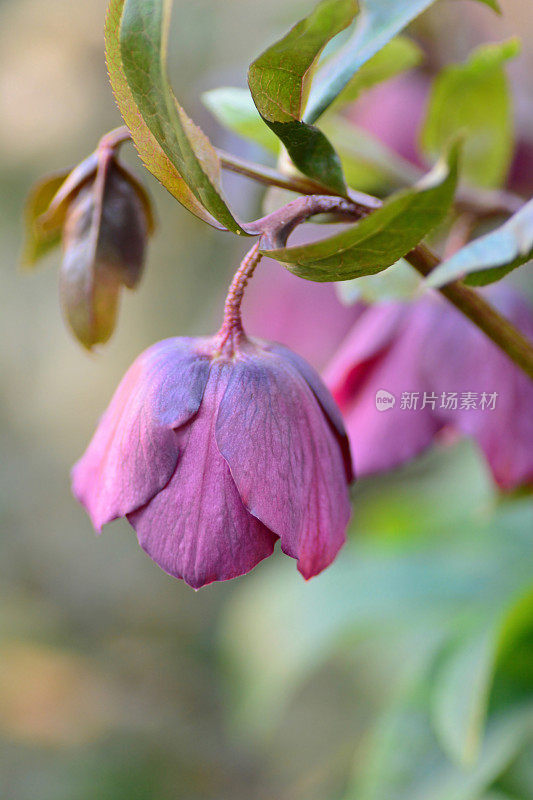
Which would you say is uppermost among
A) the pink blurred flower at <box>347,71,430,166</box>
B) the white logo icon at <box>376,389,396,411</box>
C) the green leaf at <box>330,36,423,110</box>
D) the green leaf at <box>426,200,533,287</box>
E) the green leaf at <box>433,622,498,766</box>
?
the green leaf at <box>330,36,423,110</box>

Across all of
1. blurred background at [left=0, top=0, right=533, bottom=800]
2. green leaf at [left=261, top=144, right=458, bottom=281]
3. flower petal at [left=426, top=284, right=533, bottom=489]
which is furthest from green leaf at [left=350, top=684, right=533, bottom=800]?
green leaf at [left=261, top=144, right=458, bottom=281]

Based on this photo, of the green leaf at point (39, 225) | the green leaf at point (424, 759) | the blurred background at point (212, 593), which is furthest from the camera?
the blurred background at point (212, 593)

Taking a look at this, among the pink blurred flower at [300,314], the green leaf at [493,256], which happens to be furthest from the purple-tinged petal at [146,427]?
the pink blurred flower at [300,314]

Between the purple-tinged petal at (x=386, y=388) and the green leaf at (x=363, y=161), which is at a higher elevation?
the green leaf at (x=363, y=161)

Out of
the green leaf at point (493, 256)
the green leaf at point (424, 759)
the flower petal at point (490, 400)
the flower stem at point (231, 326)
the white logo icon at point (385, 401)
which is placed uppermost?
the flower stem at point (231, 326)

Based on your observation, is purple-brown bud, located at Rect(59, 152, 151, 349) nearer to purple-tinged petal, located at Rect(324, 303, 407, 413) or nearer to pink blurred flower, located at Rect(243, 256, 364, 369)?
purple-tinged petal, located at Rect(324, 303, 407, 413)

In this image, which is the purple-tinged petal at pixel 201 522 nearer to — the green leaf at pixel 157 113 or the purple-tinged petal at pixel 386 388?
the green leaf at pixel 157 113

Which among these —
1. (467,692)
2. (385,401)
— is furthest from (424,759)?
(385,401)

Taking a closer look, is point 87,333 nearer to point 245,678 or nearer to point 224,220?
point 224,220
